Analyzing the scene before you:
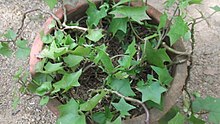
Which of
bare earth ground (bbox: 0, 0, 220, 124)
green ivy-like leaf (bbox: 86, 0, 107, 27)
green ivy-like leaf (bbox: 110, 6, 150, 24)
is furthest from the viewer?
bare earth ground (bbox: 0, 0, 220, 124)

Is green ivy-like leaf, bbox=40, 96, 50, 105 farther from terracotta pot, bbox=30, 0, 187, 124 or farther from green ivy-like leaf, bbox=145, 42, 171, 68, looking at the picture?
green ivy-like leaf, bbox=145, 42, 171, 68

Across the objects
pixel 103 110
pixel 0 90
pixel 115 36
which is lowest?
pixel 0 90

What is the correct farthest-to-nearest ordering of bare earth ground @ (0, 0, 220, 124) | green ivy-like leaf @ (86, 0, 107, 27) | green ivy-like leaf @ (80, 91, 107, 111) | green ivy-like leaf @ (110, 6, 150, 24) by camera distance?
bare earth ground @ (0, 0, 220, 124) → green ivy-like leaf @ (86, 0, 107, 27) → green ivy-like leaf @ (110, 6, 150, 24) → green ivy-like leaf @ (80, 91, 107, 111)

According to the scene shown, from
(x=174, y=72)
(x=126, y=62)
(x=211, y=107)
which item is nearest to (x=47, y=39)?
(x=126, y=62)

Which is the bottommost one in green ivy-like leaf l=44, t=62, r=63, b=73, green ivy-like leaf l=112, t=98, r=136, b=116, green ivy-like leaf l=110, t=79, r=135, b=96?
green ivy-like leaf l=112, t=98, r=136, b=116

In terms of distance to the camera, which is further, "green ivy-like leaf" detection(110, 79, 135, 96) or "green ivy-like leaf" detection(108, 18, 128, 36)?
"green ivy-like leaf" detection(108, 18, 128, 36)

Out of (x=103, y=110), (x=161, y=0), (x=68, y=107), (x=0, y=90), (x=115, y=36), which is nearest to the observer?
(x=68, y=107)

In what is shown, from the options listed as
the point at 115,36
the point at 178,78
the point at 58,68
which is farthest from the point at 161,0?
the point at 58,68

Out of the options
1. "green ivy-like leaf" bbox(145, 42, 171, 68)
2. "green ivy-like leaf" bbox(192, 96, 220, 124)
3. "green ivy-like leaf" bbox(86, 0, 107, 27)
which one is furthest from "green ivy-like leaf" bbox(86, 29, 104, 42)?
"green ivy-like leaf" bbox(192, 96, 220, 124)

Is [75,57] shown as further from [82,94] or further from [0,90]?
[0,90]
